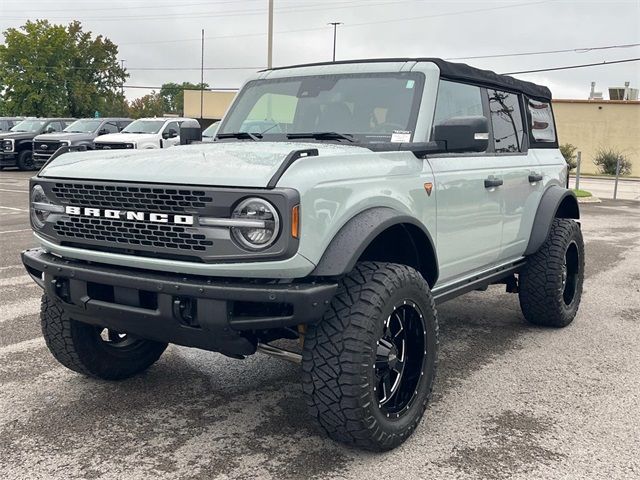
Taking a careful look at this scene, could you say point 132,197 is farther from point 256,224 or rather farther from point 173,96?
point 173,96

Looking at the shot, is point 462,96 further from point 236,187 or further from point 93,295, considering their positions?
point 93,295

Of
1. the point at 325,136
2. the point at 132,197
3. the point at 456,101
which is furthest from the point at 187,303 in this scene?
the point at 456,101

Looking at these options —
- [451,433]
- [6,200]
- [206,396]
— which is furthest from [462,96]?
[6,200]

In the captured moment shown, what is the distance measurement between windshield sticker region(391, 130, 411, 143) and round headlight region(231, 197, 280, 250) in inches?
51.4

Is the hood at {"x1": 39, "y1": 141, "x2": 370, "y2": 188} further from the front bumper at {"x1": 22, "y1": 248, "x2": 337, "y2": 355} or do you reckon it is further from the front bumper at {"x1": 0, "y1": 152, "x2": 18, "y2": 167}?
the front bumper at {"x1": 0, "y1": 152, "x2": 18, "y2": 167}

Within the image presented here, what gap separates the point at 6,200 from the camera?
1521 centimetres

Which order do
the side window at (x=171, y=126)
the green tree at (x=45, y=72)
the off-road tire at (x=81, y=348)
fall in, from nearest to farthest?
1. the off-road tire at (x=81, y=348)
2. the side window at (x=171, y=126)
3. the green tree at (x=45, y=72)

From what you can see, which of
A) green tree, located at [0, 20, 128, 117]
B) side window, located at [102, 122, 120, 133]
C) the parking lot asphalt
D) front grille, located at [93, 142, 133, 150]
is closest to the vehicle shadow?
the parking lot asphalt

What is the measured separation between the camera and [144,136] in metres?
18.8

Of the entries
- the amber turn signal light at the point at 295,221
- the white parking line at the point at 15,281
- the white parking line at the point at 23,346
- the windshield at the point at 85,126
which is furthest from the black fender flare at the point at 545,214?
the windshield at the point at 85,126

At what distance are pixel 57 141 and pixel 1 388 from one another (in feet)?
63.0

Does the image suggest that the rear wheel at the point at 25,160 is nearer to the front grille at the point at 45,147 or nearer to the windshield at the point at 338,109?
the front grille at the point at 45,147

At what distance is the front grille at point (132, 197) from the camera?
9.71ft

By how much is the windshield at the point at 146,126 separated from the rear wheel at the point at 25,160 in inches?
233
